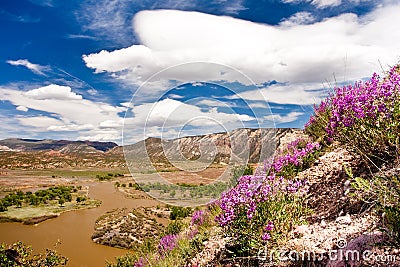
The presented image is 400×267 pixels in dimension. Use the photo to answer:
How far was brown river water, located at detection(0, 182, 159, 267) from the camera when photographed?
20703mm

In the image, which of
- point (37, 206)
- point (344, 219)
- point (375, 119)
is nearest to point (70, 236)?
point (37, 206)

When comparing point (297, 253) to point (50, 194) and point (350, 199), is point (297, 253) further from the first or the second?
point (50, 194)

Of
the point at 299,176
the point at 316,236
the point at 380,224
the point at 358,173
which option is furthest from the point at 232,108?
the point at 380,224

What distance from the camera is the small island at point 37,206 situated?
3156cm

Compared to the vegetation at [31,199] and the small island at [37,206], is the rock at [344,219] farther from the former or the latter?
the vegetation at [31,199]

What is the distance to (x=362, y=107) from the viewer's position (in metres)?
3.83

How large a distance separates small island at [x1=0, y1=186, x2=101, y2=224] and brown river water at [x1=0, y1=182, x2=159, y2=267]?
4.53 feet

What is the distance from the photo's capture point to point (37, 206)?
1471 inches

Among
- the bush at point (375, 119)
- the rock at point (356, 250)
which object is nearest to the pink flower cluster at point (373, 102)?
the bush at point (375, 119)

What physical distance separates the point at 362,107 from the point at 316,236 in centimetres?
175

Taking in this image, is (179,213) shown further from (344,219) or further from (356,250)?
(356,250)

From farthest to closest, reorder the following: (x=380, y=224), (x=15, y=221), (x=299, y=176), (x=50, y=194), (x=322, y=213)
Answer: (x=50, y=194)
(x=15, y=221)
(x=299, y=176)
(x=322, y=213)
(x=380, y=224)

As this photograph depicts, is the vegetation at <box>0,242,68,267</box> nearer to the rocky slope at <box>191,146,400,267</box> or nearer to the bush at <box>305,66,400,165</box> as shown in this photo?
the rocky slope at <box>191,146,400,267</box>

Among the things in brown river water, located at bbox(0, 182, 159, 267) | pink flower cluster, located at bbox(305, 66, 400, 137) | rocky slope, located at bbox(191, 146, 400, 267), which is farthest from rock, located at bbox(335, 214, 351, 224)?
brown river water, located at bbox(0, 182, 159, 267)
